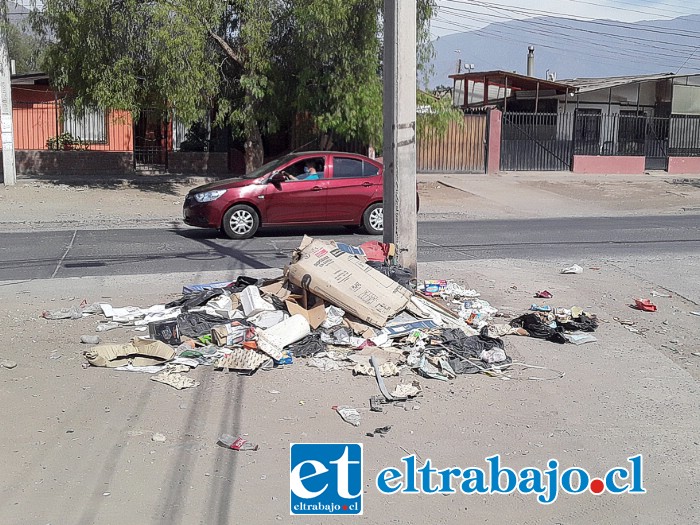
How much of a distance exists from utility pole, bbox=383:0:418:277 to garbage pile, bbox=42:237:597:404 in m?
0.61

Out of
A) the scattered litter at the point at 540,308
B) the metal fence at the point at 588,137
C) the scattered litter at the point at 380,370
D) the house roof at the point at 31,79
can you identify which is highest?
the house roof at the point at 31,79

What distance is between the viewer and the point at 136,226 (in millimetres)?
17562

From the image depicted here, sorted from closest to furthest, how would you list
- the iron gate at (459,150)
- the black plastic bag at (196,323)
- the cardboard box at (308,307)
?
the black plastic bag at (196,323), the cardboard box at (308,307), the iron gate at (459,150)

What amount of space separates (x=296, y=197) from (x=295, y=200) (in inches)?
2.3

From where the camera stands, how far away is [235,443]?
18.2 ft

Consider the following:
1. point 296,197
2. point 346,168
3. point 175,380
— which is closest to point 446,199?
point 346,168

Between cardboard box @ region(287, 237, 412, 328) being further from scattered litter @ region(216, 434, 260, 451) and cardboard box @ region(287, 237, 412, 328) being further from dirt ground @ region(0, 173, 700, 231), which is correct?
dirt ground @ region(0, 173, 700, 231)

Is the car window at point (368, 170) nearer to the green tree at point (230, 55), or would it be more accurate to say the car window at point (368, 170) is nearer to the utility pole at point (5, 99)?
the green tree at point (230, 55)

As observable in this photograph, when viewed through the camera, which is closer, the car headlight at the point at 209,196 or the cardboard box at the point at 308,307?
the cardboard box at the point at 308,307

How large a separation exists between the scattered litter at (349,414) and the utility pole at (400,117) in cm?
363

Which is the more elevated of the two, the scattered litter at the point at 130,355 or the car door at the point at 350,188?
the car door at the point at 350,188

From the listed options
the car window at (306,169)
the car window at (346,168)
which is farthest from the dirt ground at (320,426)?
the car window at (346,168)

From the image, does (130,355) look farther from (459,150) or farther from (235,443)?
(459,150)

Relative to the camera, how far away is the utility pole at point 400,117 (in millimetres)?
9312
